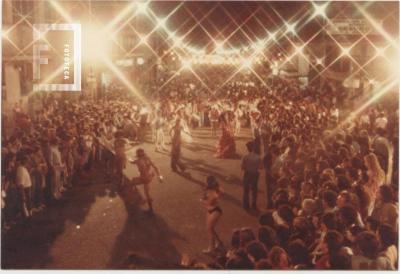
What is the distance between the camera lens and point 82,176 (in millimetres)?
8383

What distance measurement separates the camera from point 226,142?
8.70m

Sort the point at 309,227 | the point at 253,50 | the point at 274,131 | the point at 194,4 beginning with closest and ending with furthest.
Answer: the point at 309,227, the point at 194,4, the point at 274,131, the point at 253,50

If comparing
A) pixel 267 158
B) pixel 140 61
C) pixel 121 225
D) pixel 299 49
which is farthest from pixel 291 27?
pixel 140 61

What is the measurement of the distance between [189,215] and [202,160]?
1.95m

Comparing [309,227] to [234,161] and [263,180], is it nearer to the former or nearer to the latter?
[263,180]

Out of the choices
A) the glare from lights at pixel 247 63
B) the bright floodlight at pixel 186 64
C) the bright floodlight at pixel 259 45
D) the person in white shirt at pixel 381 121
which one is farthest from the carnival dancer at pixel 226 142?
the person in white shirt at pixel 381 121

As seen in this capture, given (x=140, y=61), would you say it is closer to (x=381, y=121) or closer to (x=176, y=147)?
(x=176, y=147)

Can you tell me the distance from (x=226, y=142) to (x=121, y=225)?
101 inches

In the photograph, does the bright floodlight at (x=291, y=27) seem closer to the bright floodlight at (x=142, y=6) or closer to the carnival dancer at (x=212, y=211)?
the bright floodlight at (x=142, y=6)

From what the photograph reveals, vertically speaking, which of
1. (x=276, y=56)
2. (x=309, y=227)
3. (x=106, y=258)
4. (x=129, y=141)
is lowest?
(x=106, y=258)

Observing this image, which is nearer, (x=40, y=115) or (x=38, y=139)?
(x=38, y=139)

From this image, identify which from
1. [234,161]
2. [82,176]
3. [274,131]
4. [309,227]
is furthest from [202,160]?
[309,227]

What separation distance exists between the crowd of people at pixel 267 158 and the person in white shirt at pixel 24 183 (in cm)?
1

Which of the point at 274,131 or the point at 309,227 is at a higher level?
the point at 274,131
